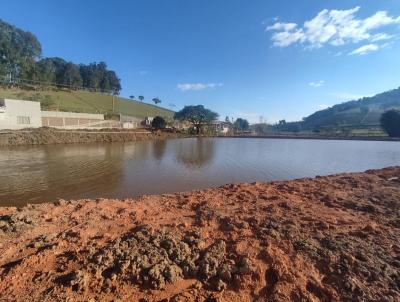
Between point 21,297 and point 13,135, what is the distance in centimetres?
3680

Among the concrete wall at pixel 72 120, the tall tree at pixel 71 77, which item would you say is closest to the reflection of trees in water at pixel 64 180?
the concrete wall at pixel 72 120

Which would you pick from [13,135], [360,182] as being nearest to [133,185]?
[360,182]

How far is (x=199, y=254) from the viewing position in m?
4.80

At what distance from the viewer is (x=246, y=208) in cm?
782

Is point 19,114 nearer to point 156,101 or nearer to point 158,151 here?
point 158,151

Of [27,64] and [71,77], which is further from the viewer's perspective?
[71,77]

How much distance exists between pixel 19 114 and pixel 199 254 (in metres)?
44.8

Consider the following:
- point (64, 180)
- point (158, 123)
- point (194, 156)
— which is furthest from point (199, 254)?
point (158, 123)

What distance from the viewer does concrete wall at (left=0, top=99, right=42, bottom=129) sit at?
3653cm

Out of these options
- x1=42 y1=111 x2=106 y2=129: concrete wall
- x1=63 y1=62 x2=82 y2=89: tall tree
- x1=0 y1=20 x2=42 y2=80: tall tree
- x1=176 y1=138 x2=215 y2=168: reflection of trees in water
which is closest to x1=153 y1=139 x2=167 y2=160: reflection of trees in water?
x1=176 y1=138 x2=215 y2=168: reflection of trees in water

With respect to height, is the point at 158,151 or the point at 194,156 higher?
the point at 158,151

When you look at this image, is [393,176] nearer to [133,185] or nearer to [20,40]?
[133,185]

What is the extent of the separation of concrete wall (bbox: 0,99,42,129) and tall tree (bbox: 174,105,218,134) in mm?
42677

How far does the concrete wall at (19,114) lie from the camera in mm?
36531
